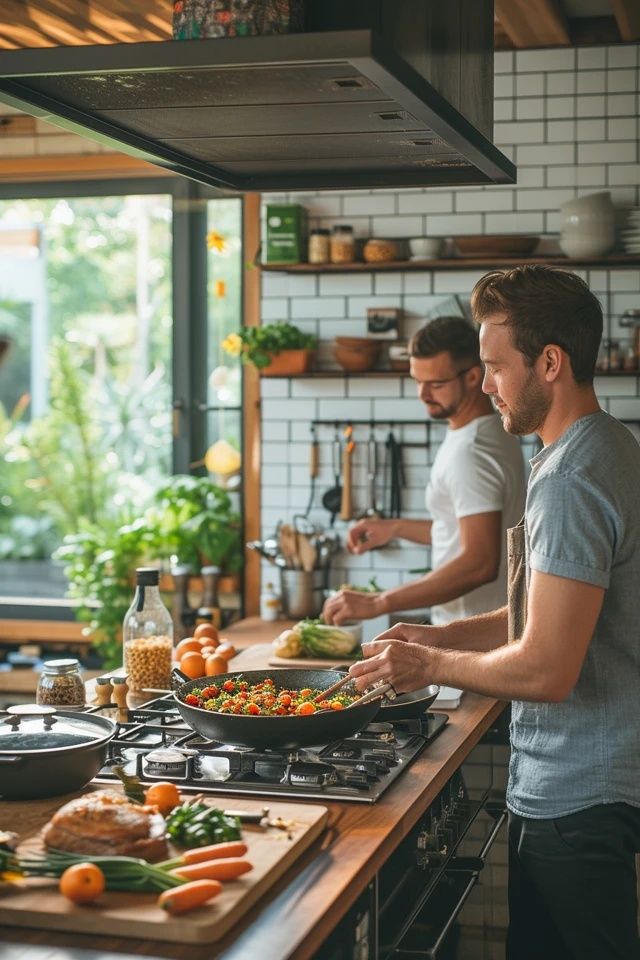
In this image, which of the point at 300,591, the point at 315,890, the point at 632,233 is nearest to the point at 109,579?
the point at 300,591

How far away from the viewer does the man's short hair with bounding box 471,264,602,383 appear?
7.94 ft

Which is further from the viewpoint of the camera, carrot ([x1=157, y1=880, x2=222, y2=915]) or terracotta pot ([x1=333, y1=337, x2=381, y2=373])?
terracotta pot ([x1=333, y1=337, x2=381, y2=373])

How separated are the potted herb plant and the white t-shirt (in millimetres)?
1182

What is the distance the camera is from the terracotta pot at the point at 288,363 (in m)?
5.11

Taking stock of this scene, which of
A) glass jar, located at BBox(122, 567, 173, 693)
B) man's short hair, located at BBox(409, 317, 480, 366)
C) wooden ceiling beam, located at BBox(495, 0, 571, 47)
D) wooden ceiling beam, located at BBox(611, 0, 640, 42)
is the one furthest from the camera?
wooden ceiling beam, located at BBox(495, 0, 571, 47)

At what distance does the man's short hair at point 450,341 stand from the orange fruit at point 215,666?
1328 millimetres

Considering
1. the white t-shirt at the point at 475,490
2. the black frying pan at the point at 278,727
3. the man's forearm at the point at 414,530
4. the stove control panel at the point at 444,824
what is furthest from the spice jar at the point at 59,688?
the man's forearm at the point at 414,530

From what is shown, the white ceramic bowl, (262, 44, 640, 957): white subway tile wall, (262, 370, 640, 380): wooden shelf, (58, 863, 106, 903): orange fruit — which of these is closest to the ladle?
(262, 44, 640, 957): white subway tile wall

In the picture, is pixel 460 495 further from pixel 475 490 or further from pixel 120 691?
pixel 120 691

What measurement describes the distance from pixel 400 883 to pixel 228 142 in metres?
1.48

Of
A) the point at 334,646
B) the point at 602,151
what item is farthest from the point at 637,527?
the point at 602,151

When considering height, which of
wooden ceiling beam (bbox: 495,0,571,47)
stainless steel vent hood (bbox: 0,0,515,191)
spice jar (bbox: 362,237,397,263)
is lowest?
stainless steel vent hood (bbox: 0,0,515,191)

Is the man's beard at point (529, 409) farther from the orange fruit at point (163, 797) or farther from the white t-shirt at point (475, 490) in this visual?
the white t-shirt at point (475, 490)

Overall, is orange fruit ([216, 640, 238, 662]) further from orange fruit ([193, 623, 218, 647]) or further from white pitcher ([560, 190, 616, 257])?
white pitcher ([560, 190, 616, 257])
